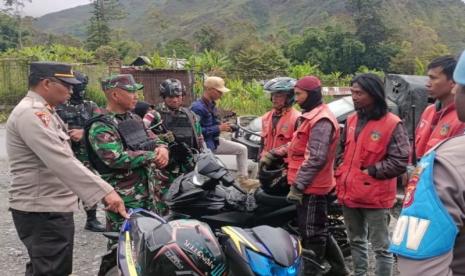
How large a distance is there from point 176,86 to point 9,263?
2.24 meters

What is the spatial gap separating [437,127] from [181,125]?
211 centimetres

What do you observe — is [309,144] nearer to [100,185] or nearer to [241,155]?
[100,185]

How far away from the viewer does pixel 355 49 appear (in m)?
45.9

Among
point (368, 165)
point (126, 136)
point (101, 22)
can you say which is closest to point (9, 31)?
point (101, 22)

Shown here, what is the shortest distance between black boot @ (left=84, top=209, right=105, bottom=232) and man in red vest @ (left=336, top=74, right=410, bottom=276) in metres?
2.96

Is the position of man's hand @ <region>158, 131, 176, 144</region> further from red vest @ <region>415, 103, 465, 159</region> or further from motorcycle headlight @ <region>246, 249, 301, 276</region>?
motorcycle headlight @ <region>246, 249, 301, 276</region>

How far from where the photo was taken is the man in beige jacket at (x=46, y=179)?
8.74 ft

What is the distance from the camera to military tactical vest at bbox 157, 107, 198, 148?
430 centimetres

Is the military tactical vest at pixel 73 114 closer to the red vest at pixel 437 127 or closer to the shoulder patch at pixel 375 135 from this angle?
the shoulder patch at pixel 375 135

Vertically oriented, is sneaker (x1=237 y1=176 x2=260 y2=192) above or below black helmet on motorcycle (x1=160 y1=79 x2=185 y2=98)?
below

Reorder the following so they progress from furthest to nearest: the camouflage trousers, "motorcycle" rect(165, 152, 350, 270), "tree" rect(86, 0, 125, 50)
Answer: "tree" rect(86, 0, 125, 50) < the camouflage trousers < "motorcycle" rect(165, 152, 350, 270)

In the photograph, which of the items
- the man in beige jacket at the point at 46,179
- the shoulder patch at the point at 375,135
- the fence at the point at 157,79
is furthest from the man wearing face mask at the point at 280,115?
the fence at the point at 157,79

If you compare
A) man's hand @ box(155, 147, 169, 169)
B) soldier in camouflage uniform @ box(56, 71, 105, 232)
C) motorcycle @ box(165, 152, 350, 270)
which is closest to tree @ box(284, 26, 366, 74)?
soldier in camouflage uniform @ box(56, 71, 105, 232)

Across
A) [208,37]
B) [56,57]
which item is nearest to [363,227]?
[56,57]
